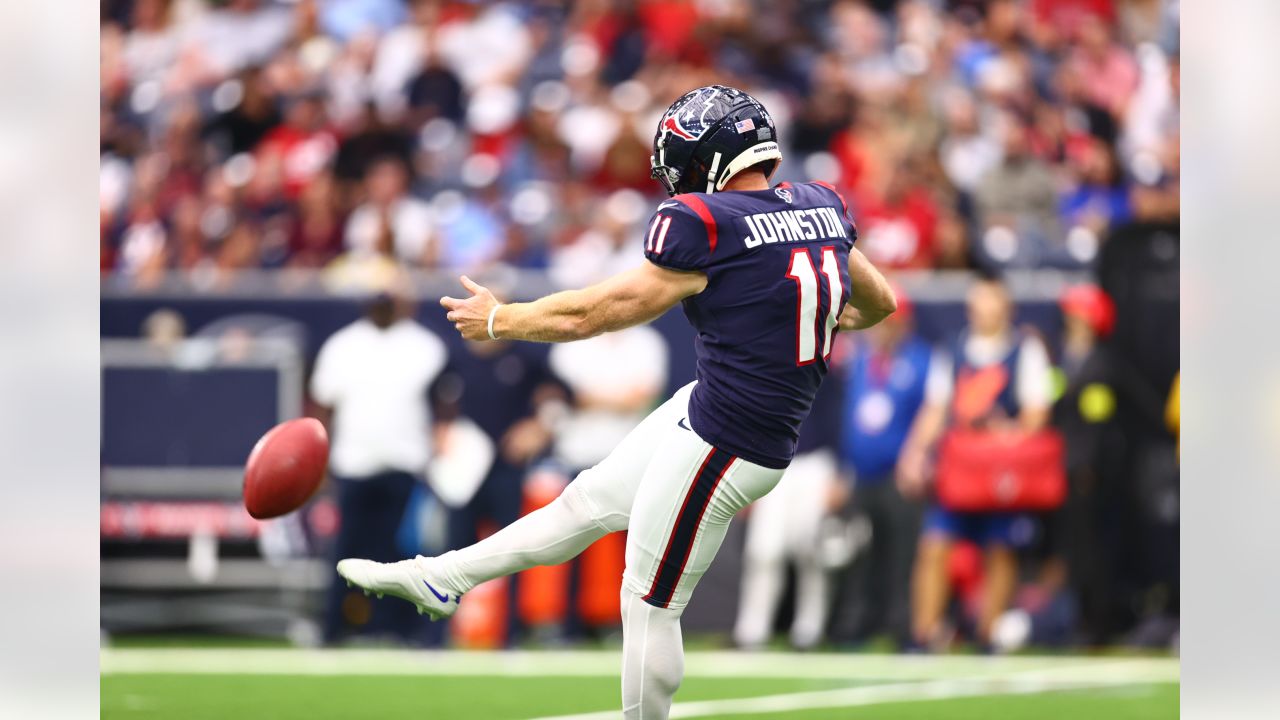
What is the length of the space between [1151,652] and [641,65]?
6.60 m

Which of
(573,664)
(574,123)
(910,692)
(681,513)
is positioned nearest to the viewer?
(681,513)

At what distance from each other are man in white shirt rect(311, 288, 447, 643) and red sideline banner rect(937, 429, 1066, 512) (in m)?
3.15

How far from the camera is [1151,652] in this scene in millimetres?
10211

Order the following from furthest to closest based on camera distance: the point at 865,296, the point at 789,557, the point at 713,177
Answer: the point at 789,557 < the point at 865,296 < the point at 713,177

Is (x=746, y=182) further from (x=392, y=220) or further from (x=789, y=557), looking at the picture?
(x=392, y=220)

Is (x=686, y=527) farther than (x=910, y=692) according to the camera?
No

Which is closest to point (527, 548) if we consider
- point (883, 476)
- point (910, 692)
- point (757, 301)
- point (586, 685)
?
point (757, 301)

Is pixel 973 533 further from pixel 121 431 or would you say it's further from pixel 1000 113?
pixel 121 431

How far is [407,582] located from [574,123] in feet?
27.2

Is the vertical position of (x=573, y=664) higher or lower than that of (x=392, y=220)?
lower

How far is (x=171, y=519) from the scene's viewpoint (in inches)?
428

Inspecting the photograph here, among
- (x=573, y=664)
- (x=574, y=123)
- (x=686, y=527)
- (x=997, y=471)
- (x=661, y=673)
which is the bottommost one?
(x=573, y=664)
